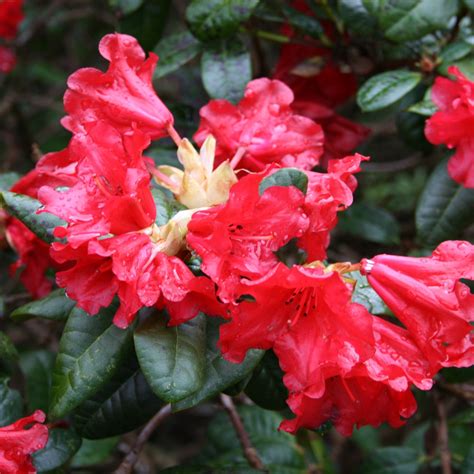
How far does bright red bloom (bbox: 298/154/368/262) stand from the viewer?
1059 mm

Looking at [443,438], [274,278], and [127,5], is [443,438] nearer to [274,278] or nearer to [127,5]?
[274,278]

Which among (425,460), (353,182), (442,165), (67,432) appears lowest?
(425,460)

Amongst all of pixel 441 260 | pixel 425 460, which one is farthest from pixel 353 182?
pixel 425 460

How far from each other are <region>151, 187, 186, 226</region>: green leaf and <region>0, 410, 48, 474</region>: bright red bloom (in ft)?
1.17

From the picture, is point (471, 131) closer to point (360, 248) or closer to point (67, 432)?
point (67, 432)

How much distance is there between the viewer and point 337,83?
1.70 meters

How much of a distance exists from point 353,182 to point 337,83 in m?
0.62

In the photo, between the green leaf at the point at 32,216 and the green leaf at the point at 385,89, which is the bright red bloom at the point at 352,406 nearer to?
the green leaf at the point at 32,216

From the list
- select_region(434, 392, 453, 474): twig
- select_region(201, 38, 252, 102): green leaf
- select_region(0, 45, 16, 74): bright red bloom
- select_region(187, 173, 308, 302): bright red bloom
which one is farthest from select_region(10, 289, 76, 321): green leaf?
select_region(0, 45, 16, 74): bright red bloom

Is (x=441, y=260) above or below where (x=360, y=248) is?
above

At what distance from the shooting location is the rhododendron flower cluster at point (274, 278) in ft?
3.21

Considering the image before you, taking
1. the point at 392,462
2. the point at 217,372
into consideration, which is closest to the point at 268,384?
the point at 217,372

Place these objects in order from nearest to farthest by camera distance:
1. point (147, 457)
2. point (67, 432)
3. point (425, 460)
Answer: point (67, 432)
point (425, 460)
point (147, 457)

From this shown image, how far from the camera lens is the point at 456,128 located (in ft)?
4.39
